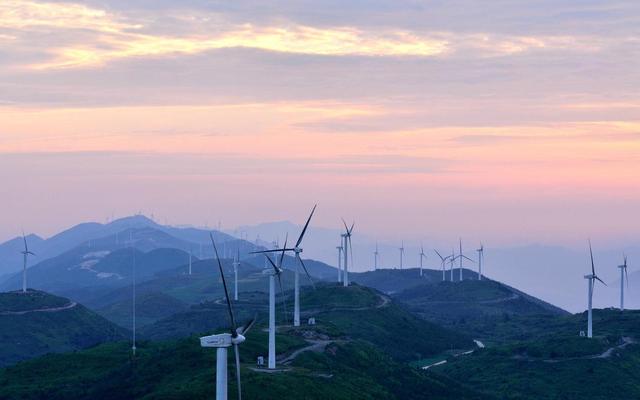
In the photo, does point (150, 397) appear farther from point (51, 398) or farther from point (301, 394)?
point (51, 398)

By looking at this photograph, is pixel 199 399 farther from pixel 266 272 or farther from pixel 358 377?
pixel 358 377

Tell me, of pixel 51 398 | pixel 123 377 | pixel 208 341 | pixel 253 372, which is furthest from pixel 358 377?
pixel 208 341

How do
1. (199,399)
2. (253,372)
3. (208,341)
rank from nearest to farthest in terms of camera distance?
(208,341) → (199,399) → (253,372)

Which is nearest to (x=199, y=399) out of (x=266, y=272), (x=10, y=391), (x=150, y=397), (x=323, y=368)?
(x=150, y=397)

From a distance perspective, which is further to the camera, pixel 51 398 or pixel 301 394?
pixel 51 398

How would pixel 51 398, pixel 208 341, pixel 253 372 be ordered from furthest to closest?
pixel 51 398 → pixel 253 372 → pixel 208 341

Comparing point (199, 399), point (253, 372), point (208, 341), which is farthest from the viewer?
point (253, 372)

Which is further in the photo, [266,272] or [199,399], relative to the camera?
[266,272]

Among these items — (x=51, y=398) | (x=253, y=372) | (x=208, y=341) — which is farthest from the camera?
(x=51, y=398)

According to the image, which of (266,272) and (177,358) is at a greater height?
(266,272)
